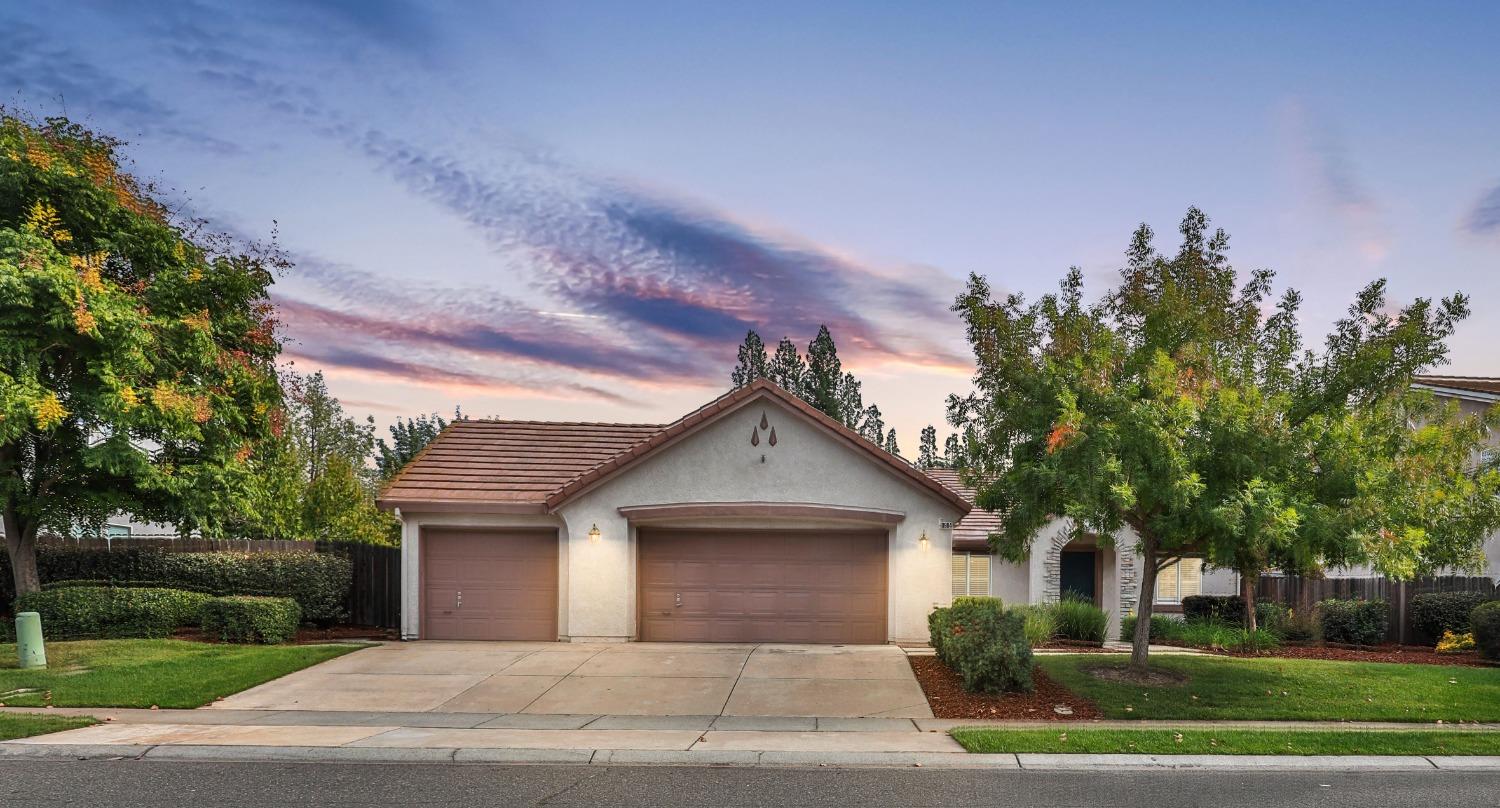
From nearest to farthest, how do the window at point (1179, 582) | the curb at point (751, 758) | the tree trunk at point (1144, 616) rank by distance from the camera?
the curb at point (751, 758), the tree trunk at point (1144, 616), the window at point (1179, 582)

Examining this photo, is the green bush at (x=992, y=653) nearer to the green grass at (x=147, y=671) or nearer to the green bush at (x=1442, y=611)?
the green grass at (x=147, y=671)

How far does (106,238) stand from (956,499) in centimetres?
1662

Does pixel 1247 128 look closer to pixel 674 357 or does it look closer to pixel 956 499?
pixel 956 499

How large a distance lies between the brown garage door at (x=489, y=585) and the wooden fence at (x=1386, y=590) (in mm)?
15713

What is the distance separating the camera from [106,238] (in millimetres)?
17234

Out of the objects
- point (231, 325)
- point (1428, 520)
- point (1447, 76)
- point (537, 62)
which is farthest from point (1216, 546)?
point (231, 325)

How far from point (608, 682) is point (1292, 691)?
961cm

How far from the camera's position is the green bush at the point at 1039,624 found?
1692 cm

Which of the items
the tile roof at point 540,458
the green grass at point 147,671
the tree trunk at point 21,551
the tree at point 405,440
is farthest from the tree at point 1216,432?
the tree at point 405,440

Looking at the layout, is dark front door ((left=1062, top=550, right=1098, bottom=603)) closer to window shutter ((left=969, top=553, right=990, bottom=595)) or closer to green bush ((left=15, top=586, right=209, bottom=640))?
window shutter ((left=969, top=553, right=990, bottom=595))

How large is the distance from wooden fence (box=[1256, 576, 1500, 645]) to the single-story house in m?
8.52

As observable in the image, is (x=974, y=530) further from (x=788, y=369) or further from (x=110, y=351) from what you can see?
(x=788, y=369)

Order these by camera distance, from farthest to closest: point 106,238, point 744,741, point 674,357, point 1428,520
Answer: point 674,357, point 106,238, point 1428,520, point 744,741

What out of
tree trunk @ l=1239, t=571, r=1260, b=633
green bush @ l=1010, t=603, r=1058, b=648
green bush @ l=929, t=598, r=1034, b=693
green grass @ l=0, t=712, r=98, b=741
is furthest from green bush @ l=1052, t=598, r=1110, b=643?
green grass @ l=0, t=712, r=98, b=741
